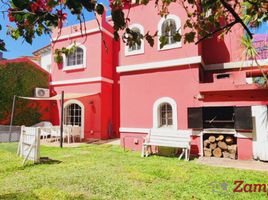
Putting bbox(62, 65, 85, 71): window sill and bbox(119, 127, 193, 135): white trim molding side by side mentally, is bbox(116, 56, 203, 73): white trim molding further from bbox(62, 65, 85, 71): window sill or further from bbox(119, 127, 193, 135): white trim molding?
bbox(62, 65, 85, 71): window sill

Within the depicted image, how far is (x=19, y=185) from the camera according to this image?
23.5ft

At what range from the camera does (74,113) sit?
66.4 feet

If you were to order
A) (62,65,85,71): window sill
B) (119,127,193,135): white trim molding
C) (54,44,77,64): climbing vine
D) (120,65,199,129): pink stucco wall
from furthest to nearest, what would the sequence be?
(62,65,85,71): window sill, (120,65,199,129): pink stucco wall, (119,127,193,135): white trim molding, (54,44,77,64): climbing vine

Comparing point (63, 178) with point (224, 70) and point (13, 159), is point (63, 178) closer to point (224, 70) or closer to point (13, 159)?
point (13, 159)

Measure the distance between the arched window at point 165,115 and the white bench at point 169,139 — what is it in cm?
135

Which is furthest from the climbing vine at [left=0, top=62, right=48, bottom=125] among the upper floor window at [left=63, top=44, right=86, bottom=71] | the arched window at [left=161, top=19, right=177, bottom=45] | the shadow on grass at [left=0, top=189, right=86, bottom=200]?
the shadow on grass at [left=0, top=189, right=86, bottom=200]

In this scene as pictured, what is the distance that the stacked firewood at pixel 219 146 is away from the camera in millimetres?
11655

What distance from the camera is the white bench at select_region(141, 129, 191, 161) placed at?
37.6 ft

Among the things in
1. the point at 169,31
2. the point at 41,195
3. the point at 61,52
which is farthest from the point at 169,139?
the point at 61,52

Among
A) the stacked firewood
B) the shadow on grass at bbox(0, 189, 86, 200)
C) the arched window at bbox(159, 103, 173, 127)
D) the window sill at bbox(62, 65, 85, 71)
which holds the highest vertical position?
the window sill at bbox(62, 65, 85, 71)

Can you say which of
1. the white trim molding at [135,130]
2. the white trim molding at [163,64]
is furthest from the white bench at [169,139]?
the white trim molding at [163,64]

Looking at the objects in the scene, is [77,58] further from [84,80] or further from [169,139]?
[169,139]

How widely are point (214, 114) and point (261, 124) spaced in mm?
2741

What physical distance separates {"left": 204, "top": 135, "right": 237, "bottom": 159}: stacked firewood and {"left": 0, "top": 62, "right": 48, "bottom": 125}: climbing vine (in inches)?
638
